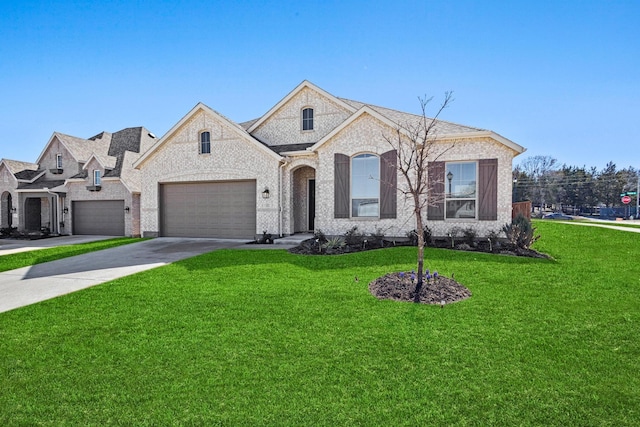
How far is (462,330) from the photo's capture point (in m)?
4.55

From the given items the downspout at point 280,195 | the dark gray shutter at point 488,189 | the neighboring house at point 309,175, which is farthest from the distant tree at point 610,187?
the downspout at point 280,195

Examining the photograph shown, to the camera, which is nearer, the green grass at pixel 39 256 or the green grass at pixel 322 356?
the green grass at pixel 322 356

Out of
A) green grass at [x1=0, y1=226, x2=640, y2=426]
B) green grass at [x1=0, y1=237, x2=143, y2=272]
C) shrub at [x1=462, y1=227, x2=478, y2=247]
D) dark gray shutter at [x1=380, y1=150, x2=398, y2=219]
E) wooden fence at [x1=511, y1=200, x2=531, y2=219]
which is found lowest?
green grass at [x1=0, y1=237, x2=143, y2=272]

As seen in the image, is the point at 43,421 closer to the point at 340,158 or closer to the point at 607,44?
the point at 340,158

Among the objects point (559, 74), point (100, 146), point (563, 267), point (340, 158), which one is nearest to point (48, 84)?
point (100, 146)

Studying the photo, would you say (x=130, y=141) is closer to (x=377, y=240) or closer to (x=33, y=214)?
(x=33, y=214)

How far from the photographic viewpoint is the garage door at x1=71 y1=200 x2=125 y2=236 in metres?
19.0

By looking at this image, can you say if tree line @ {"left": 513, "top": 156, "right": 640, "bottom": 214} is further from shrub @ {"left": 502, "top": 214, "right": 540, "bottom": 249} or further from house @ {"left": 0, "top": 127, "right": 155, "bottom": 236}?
house @ {"left": 0, "top": 127, "right": 155, "bottom": 236}

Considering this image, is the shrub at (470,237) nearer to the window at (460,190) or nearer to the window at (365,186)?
the window at (460,190)

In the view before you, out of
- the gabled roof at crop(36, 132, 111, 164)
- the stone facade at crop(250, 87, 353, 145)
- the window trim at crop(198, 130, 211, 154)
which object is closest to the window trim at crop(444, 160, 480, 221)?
the stone facade at crop(250, 87, 353, 145)

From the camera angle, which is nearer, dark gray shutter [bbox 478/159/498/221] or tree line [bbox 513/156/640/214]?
dark gray shutter [bbox 478/159/498/221]

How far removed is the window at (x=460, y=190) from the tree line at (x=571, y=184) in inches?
2140

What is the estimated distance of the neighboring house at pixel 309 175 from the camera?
39.7ft

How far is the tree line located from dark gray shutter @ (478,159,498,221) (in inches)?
2138
